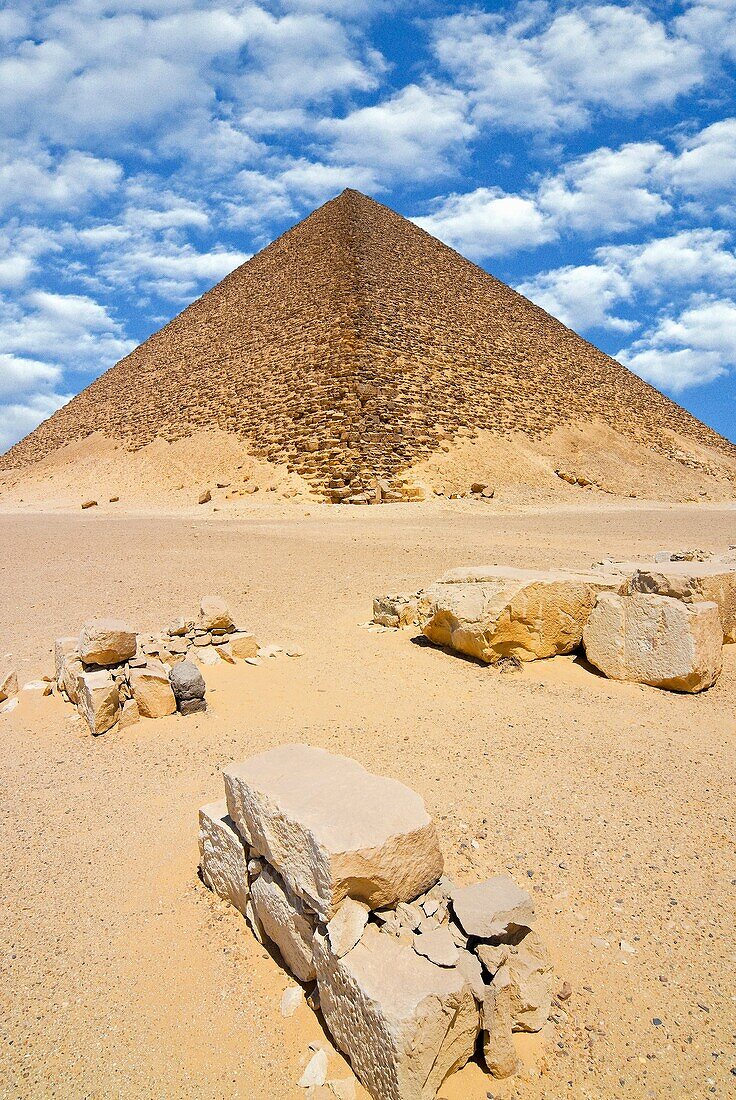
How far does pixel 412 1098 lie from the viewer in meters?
1.71

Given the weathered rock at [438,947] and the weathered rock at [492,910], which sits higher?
the weathered rock at [492,910]

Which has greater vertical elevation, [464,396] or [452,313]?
[452,313]

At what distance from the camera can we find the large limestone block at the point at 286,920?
2068mm

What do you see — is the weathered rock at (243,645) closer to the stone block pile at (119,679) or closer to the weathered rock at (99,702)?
the stone block pile at (119,679)

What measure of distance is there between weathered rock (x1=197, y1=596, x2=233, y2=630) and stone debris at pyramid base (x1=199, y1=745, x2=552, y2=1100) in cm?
283

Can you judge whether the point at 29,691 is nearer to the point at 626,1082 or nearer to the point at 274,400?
the point at 626,1082

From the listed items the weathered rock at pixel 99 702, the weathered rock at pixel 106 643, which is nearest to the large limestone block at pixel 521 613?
the weathered rock at pixel 106 643

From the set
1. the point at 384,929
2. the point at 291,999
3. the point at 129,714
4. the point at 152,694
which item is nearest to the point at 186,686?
the point at 152,694

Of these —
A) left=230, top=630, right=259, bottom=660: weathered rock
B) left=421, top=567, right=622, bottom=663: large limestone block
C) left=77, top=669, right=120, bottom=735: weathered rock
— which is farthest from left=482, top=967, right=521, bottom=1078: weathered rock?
left=230, top=630, right=259, bottom=660: weathered rock

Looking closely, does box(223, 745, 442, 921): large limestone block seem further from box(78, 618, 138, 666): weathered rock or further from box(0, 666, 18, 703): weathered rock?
box(0, 666, 18, 703): weathered rock

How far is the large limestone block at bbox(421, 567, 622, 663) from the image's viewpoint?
15.5 feet

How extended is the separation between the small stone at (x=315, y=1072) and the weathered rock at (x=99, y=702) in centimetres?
252

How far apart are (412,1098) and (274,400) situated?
24.8 meters

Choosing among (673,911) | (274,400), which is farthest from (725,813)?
(274,400)
